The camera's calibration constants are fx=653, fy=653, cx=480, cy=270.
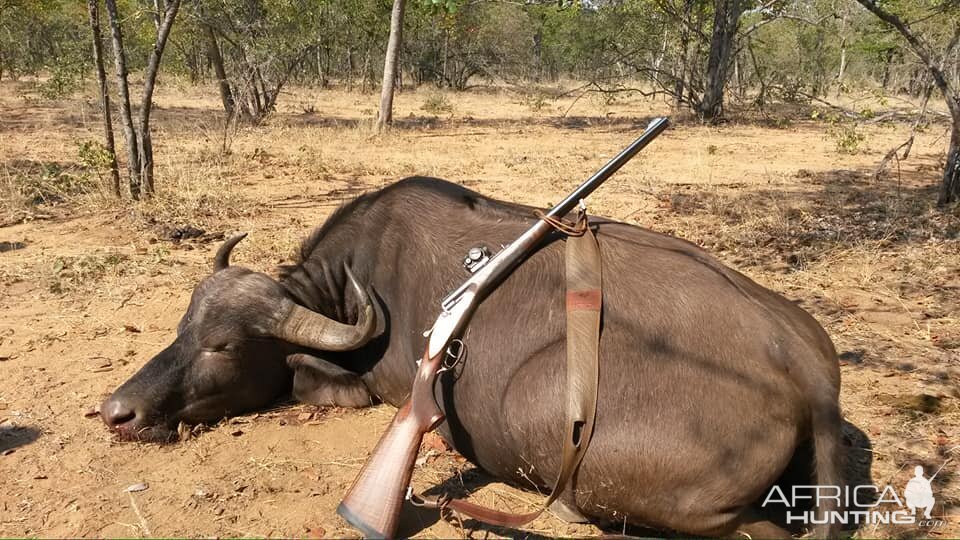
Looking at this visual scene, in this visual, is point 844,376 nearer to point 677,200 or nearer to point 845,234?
point 845,234

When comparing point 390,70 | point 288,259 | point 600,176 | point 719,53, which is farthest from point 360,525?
point 719,53

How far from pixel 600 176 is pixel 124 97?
6564 millimetres

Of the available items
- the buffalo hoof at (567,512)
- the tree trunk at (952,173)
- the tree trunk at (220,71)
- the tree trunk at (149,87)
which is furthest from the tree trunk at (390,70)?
the buffalo hoof at (567,512)

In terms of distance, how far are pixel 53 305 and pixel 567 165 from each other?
847cm

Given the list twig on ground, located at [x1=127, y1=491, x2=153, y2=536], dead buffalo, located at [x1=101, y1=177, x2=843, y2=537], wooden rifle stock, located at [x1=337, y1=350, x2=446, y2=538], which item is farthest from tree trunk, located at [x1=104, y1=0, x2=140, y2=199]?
wooden rifle stock, located at [x1=337, y1=350, x2=446, y2=538]

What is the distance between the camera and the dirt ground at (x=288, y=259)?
3.34 m

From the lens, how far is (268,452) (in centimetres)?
373

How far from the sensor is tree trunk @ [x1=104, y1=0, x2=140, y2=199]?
23.9 ft

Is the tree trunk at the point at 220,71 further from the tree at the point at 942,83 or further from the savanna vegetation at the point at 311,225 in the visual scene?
the tree at the point at 942,83

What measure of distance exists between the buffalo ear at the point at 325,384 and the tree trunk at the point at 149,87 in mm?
5193

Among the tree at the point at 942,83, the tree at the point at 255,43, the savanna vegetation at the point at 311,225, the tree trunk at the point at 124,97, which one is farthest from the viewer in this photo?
the tree at the point at 255,43

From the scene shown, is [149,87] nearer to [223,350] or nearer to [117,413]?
[223,350]

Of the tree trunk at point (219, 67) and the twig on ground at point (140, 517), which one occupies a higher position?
the tree trunk at point (219, 67)

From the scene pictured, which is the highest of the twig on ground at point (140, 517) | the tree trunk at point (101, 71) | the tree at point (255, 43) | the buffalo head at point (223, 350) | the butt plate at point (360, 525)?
the tree at point (255, 43)
